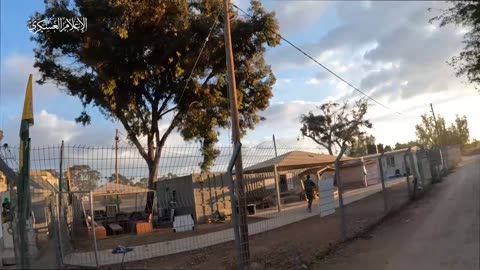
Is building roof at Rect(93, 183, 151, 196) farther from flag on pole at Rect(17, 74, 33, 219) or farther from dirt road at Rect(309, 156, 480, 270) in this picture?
flag on pole at Rect(17, 74, 33, 219)

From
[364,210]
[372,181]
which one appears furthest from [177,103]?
[372,181]

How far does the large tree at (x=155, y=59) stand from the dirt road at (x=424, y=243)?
12071 mm

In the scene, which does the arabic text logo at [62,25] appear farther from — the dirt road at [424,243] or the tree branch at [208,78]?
the dirt road at [424,243]

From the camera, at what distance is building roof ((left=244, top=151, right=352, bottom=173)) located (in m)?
27.4

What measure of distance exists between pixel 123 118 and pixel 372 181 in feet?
80.3

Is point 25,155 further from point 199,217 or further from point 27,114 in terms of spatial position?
point 199,217

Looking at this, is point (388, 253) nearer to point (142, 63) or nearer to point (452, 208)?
point (452, 208)

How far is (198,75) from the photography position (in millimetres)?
26406

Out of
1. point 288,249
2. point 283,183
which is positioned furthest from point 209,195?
point 288,249

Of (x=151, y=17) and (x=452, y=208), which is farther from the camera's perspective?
(x=151, y=17)

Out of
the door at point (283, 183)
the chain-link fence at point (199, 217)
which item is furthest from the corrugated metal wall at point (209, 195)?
the door at point (283, 183)

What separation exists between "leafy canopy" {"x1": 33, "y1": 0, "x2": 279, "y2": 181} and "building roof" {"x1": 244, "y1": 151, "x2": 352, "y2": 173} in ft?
11.4

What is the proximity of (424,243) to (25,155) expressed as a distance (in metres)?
6.75

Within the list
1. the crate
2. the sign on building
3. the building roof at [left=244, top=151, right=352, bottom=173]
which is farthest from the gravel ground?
the sign on building
